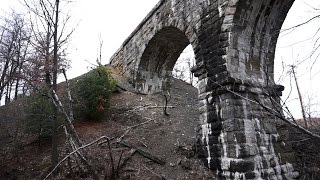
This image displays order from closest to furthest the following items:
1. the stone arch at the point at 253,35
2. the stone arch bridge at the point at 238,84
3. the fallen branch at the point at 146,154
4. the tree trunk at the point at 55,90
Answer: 1. the stone arch bridge at the point at 238,84
2. the stone arch at the point at 253,35
3. the tree trunk at the point at 55,90
4. the fallen branch at the point at 146,154

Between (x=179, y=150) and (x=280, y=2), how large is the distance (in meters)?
4.96

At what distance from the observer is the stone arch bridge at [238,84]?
5.88 m

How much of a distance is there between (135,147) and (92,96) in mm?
3576

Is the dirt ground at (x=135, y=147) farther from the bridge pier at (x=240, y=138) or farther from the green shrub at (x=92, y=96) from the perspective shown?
the bridge pier at (x=240, y=138)

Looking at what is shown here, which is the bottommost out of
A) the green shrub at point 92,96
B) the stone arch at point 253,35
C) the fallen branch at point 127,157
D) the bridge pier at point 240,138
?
the fallen branch at point 127,157

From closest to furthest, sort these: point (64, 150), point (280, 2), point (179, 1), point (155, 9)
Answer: point (280, 2) < point (64, 150) < point (179, 1) < point (155, 9)

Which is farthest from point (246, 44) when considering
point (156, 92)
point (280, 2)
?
point (156, 92)

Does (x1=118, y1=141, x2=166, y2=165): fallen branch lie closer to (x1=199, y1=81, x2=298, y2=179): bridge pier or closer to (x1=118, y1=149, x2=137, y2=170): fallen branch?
(x1=118, y1=149, x2=137, y2=170): fallen branch

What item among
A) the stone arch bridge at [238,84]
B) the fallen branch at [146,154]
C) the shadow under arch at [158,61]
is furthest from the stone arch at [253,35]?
the shadow under arch at [158,61]

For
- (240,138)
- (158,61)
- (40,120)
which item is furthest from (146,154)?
(158,61)

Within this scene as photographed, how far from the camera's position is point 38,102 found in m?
8.82

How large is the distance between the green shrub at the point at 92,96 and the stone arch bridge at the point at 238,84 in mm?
4698

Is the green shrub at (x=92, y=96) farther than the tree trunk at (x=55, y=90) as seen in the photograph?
Yes

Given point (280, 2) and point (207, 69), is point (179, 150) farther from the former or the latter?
point (280, 2)
